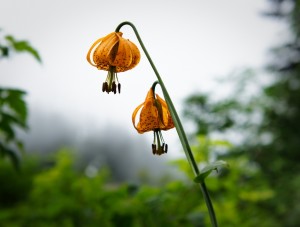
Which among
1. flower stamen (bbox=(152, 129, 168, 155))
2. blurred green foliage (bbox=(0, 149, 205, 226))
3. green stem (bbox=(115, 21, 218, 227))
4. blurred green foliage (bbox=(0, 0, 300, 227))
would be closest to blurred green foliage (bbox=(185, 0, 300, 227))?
blurred green foliage (bbox=(0, 0, 300, 227))

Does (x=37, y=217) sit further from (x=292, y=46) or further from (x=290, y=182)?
(x=292, y=46)

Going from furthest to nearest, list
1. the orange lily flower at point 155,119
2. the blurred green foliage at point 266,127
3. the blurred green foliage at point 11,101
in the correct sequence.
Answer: the blurred green foliage at point 266,127 < the blurred green foliage at point 11,101 < the orange lily flower at point 155,119

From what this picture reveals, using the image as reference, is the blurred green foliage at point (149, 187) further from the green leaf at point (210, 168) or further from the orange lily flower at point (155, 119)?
the green leaf at point (210, 168)

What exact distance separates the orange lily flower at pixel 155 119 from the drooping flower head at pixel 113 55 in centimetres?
9

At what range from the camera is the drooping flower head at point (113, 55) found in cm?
77

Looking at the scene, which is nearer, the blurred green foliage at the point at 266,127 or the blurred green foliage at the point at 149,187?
the blurred green foliage at the point at 149,187

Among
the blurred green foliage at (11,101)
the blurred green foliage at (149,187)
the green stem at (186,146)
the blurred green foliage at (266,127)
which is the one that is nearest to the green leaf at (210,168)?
the green stem at (186,146)

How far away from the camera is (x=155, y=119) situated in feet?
2.50

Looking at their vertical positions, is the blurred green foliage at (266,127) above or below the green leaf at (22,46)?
Result: below

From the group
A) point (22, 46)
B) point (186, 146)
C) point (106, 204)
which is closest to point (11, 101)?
point (22, 46)

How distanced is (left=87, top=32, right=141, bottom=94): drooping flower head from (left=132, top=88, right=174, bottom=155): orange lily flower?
0.09 m

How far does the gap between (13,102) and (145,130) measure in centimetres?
57

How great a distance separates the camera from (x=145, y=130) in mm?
815

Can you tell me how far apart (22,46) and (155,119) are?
66 cm
